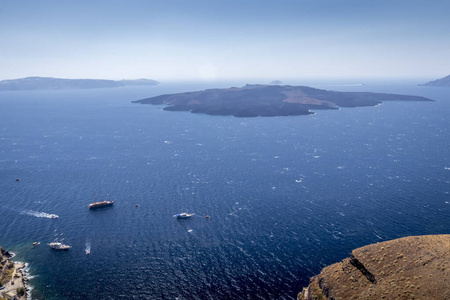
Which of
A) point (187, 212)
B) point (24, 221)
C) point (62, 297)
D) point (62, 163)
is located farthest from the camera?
point (62, 163)

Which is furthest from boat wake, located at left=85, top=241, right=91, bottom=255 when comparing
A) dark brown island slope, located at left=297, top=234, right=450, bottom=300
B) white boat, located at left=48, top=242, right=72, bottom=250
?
dark brown island slope, located at left=297, top=234, right=450, bottom=300

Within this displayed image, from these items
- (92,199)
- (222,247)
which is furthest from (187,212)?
(92,199)

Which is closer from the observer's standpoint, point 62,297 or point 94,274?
point 62,297

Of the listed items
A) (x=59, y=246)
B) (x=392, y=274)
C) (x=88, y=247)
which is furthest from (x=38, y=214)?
(x=392, y=274)

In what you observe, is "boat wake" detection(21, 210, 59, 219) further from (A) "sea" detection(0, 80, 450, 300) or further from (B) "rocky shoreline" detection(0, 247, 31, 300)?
(B) "rocky shoreline" detection(0, 247, 31, 300)

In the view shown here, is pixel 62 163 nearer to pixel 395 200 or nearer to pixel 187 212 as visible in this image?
pixel 187 212

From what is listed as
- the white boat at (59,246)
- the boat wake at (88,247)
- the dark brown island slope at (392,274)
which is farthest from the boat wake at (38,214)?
the dark brown island slope at (392,274)

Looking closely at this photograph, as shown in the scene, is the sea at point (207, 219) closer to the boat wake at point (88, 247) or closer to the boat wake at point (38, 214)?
the boat wake at point (88, 247)
